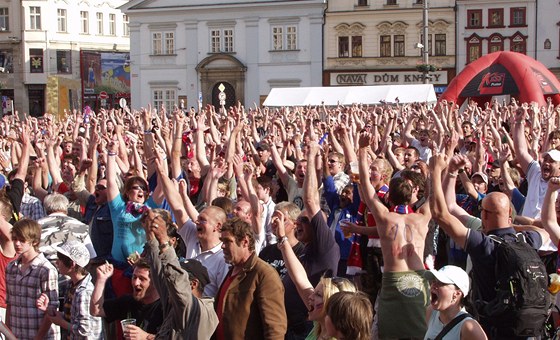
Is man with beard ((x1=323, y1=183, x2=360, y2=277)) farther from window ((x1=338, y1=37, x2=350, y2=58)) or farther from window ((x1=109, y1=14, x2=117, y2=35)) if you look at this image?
window ((x1=109, y1=14, x2=117, y2=35))

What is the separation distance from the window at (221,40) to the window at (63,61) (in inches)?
614

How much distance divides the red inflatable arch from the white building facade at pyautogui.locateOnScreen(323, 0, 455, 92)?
2207 cm

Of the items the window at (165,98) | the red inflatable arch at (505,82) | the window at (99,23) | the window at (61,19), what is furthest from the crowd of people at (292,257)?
the window at (99,23)

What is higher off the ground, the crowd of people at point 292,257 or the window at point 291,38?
the window at point 291,38

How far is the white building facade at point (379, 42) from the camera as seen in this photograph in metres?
51.2

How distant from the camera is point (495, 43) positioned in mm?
50406

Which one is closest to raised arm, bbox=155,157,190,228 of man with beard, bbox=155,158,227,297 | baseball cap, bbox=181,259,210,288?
man with beard, bbox=155,158,227,297

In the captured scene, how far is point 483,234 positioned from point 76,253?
2.88 meters

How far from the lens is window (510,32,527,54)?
49938 millimetres

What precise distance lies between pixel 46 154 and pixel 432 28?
4275 cm

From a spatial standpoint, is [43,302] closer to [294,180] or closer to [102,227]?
[102,227]

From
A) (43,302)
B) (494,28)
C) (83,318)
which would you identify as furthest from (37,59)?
(83,318)

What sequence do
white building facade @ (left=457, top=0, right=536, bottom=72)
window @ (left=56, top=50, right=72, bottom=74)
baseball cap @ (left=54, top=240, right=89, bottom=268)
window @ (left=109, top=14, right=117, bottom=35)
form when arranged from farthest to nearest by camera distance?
window @ (left=109, top=14, right=117, bottom=35) < window @ (left=56, top=50, right=72, bottom=74) < white building facade @ (left=457, top=0, right=536, bottom=72) < baseball cap @ (left=54, top=240, right=89, bottom=268)

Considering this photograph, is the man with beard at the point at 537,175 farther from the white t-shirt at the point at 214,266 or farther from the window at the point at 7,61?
the window at the point at 7,61
